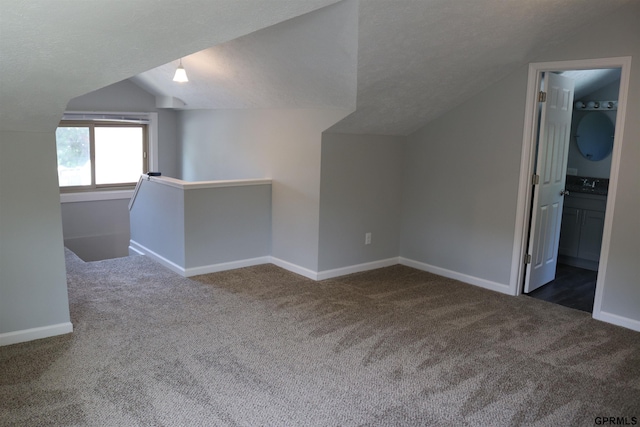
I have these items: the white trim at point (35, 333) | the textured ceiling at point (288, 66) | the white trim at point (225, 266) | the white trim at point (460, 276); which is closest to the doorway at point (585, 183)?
the white trim at point (460, 276)

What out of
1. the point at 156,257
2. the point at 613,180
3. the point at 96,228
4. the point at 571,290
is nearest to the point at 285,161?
the point at 156,257

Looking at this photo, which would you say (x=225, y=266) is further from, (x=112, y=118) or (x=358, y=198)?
(x=112, y=118)

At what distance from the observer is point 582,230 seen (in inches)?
212

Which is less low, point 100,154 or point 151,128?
point 151,128

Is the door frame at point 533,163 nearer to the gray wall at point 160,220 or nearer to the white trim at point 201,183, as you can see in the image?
the white trim at point 201,183

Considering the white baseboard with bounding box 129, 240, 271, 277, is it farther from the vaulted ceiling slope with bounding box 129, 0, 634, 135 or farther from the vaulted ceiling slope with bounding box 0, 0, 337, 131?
the vaulted ceiling slope with bounding box 0, 0, 337, 131

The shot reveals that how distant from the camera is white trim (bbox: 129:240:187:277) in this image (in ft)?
15.4

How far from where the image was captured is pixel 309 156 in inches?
182

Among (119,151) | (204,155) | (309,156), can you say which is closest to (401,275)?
(309,156)

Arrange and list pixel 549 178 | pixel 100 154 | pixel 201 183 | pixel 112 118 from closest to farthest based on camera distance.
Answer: pixel 549 178 < pixel 201 183 < pixel 112 118 < pixel 100 154

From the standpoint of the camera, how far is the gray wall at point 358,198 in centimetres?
463

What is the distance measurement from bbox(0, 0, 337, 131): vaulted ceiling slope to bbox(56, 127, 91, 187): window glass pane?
4.14 m

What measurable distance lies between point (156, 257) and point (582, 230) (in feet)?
14.6

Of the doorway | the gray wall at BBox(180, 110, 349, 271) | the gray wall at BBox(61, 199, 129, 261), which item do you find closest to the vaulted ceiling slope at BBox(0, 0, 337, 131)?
the gray wall at BBox(180, 110, 349, 271)
